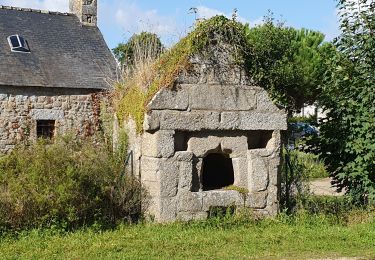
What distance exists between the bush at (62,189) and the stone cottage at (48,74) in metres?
10.3

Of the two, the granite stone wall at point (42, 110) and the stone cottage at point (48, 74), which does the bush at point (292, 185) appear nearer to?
the stone cottage at point (48, 74)

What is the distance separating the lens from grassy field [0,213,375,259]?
572cm

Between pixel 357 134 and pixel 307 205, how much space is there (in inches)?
52.3

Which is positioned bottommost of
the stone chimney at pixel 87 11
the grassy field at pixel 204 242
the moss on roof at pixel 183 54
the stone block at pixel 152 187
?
the grassy field at pixel 204 242

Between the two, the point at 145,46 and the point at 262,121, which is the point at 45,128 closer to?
the point at 145,46

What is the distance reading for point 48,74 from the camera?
19250 millimetres

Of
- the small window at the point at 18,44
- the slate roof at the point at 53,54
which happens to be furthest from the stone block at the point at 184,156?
the small window at the point at 18,44

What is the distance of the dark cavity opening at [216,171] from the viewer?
28.6 ft

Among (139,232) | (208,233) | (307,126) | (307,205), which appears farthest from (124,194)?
(307,126)

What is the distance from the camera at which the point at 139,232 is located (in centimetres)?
666

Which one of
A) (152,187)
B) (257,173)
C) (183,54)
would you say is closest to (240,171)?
(257,173)

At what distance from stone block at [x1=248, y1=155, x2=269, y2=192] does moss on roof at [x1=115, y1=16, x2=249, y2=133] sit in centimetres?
141

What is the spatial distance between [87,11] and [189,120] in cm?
1661

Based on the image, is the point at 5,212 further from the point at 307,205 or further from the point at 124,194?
the point at 307,205
